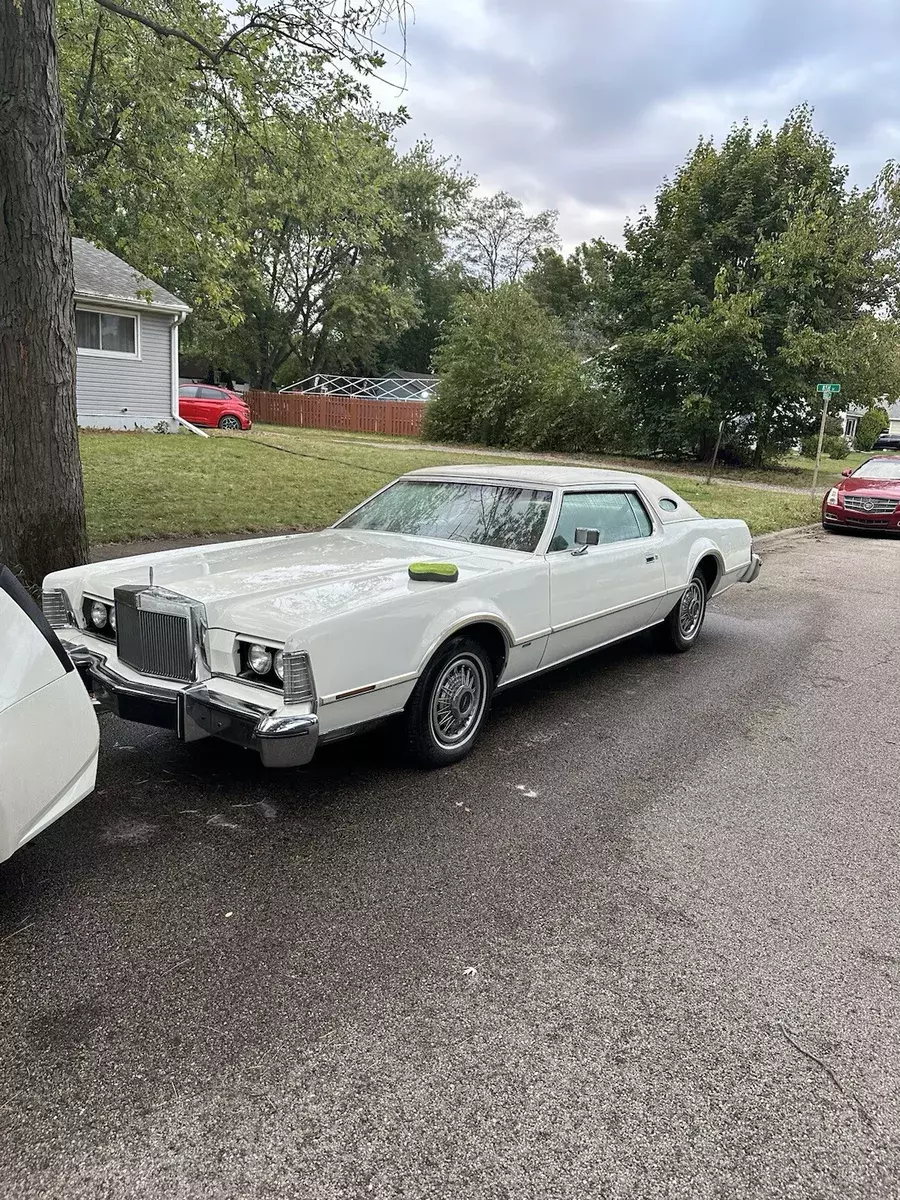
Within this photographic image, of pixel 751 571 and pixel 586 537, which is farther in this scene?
pixel 751 571

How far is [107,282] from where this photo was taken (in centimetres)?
1970

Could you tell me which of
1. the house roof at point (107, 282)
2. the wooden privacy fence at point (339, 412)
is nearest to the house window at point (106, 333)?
the house roof at point (107, 282)

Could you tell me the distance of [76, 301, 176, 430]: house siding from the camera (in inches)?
769

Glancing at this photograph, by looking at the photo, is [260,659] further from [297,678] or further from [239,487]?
[239,487]

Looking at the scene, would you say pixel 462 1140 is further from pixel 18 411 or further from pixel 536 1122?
pixel 18 411

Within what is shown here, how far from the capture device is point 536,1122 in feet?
6.59

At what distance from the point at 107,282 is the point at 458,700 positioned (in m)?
19.6

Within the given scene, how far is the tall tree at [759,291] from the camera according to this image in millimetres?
18859

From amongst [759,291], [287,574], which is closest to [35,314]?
[287,574]

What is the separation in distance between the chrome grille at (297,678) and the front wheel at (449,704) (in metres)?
0.66

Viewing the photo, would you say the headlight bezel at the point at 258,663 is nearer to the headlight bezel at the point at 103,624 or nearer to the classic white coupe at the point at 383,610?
the classic white coupe at the point at 383,610

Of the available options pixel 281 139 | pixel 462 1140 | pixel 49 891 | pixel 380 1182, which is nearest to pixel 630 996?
pixel 462 1140

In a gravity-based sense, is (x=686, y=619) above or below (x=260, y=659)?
below

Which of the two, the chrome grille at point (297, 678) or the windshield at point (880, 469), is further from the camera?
the windshield at point (880, 469)
